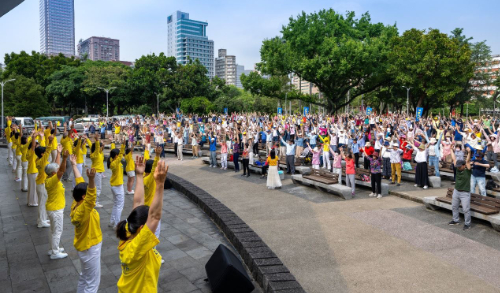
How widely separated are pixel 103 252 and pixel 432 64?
39922mm

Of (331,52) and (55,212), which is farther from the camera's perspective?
(331,52)

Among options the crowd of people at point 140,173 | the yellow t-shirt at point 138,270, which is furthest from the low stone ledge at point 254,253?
the yellow t-shirt at point 138,270

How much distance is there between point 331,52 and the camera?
3584cm

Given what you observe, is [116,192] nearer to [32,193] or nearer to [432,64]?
[32,193]

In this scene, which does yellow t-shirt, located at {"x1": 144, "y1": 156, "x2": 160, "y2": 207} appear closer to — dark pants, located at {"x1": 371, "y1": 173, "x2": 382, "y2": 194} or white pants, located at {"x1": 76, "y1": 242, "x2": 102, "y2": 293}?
white pants, located at {"x1": 76, "y1": 242, "x2": 102, "y2": 293}

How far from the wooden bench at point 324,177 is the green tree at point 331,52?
972 inches

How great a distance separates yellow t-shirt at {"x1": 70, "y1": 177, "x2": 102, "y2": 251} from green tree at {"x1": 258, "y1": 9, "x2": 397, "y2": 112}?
33.6 metres

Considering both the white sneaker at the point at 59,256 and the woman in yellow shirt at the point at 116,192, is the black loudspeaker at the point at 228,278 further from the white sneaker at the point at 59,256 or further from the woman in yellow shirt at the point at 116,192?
the woman in yellow shirt at the point at 116,192

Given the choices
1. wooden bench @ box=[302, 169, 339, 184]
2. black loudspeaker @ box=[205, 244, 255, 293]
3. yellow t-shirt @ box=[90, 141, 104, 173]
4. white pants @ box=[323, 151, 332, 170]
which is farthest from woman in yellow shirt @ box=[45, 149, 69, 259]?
white pants @ box=[323, 151, 332, 170]

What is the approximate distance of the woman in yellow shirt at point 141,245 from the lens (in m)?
3.12

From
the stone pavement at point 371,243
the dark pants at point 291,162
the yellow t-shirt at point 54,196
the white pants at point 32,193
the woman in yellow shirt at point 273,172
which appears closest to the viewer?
the stone pavement at point 371,243

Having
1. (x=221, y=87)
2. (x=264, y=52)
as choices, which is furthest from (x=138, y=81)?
(x=264, y=52)

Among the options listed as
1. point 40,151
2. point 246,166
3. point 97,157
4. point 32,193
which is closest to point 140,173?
point 40,151

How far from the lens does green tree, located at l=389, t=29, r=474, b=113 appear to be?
38.2 metres
